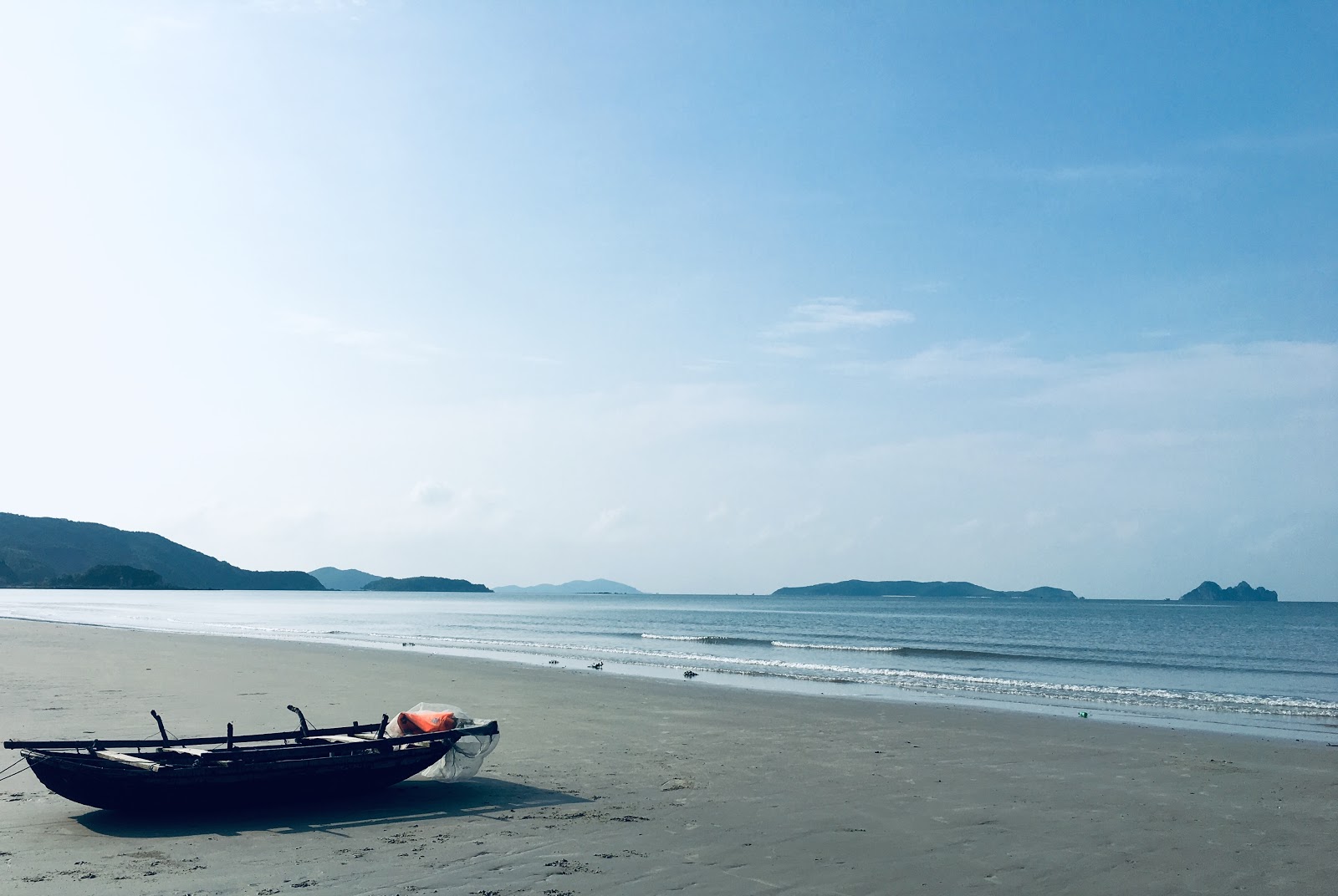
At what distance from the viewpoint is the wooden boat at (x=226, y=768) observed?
936 cm

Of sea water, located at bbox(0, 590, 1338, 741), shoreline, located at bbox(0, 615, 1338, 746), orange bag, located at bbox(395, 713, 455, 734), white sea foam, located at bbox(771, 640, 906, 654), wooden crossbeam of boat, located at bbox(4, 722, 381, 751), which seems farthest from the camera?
white sea foam, located at bbox(771, 640, 906, 654)

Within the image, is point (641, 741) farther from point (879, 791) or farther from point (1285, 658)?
point (1285, 658)

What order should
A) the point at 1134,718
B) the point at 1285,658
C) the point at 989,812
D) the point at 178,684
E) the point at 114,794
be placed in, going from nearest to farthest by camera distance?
the point at 114,794
the point at 989,812
the point at 1134,718
the point at 178,684
the point at 1285,658

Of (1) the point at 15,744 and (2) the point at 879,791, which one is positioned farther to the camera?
(2) the point at 879,791

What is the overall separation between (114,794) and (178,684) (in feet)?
45.2

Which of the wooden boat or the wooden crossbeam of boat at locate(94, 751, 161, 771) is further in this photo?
the wooden crossbeam of boat at locate(94, 751, 161, 771)

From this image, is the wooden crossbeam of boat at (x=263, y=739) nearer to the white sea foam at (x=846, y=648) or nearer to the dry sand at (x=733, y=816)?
the dry sand at (x=733, y=816)

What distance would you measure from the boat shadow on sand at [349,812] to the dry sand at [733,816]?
1.6 inches

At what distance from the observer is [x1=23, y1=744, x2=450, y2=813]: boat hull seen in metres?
9.33

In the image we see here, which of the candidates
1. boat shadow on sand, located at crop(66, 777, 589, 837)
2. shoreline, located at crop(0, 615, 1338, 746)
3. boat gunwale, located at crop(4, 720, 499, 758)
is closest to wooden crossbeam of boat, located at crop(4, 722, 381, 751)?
boat gunwale, located at crop(4, 720, 499, 758)

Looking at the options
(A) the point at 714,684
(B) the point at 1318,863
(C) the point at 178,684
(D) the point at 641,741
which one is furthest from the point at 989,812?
(C) the point at 178,684

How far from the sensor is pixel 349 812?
10.2m

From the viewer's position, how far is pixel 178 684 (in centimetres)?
2183

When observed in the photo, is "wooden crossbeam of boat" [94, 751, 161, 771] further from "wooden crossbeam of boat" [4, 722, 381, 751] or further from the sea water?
the sea water
